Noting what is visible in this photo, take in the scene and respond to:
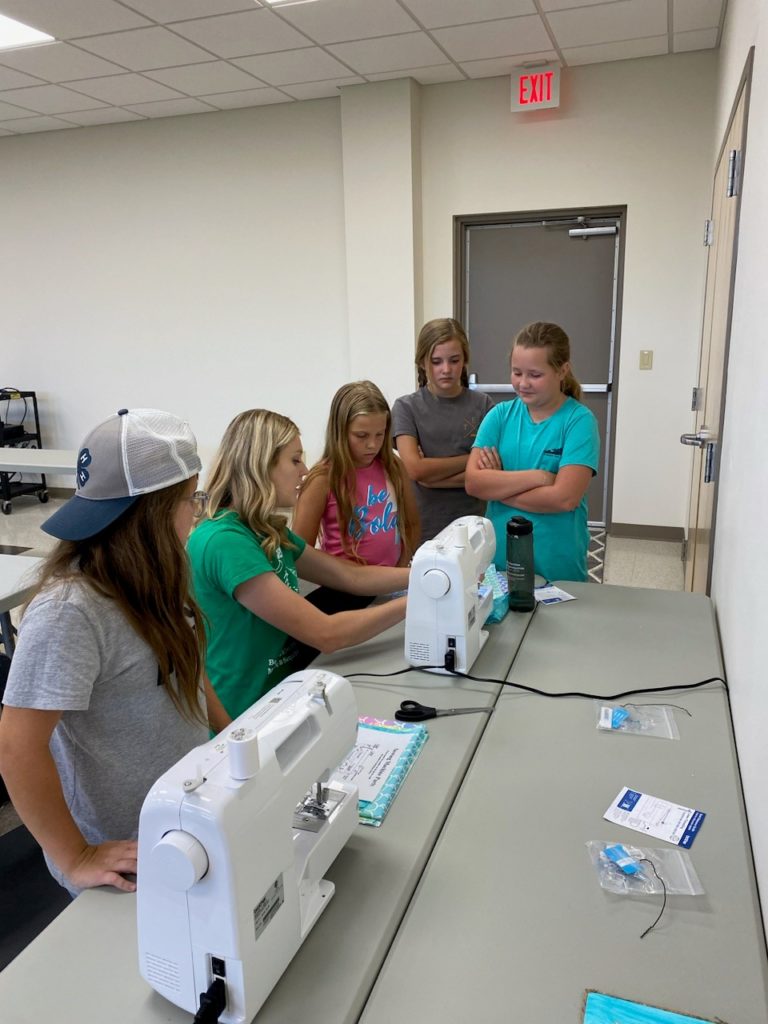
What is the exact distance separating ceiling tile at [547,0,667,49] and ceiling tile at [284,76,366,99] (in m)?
1.26

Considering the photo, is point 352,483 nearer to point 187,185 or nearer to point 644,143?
point 644,143

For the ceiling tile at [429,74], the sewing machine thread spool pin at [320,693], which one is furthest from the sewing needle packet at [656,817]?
the ceiling tile at [429,74]

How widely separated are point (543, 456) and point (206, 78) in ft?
11.6

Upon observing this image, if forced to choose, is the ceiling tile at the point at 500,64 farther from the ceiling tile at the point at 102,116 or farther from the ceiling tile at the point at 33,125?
the ceiling tile at the point at 33,125

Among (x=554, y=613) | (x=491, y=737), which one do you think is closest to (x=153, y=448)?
(x=491, y=737)

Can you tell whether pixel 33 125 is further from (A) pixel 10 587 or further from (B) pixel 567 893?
(B) pixel 567 893

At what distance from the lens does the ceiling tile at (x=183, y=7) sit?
10.8 feet

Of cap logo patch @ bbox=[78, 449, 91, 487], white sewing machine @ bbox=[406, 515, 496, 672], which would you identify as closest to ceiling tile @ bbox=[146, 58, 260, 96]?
white sewing machine @ bbox=[406, 515, 496, 672]

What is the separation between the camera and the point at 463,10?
3426 millimetres

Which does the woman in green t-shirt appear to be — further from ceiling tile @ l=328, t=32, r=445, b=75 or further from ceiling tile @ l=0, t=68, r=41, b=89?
ceiling tile @ l=0, t=68, r=41, b=89

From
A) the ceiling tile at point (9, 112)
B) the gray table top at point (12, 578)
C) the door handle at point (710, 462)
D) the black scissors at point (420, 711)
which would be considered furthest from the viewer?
the ceiling tile at point (9, 112)

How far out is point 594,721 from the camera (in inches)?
53.7

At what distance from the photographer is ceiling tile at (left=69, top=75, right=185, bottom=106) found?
4.31 m

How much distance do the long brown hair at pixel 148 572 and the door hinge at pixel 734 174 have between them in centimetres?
177
